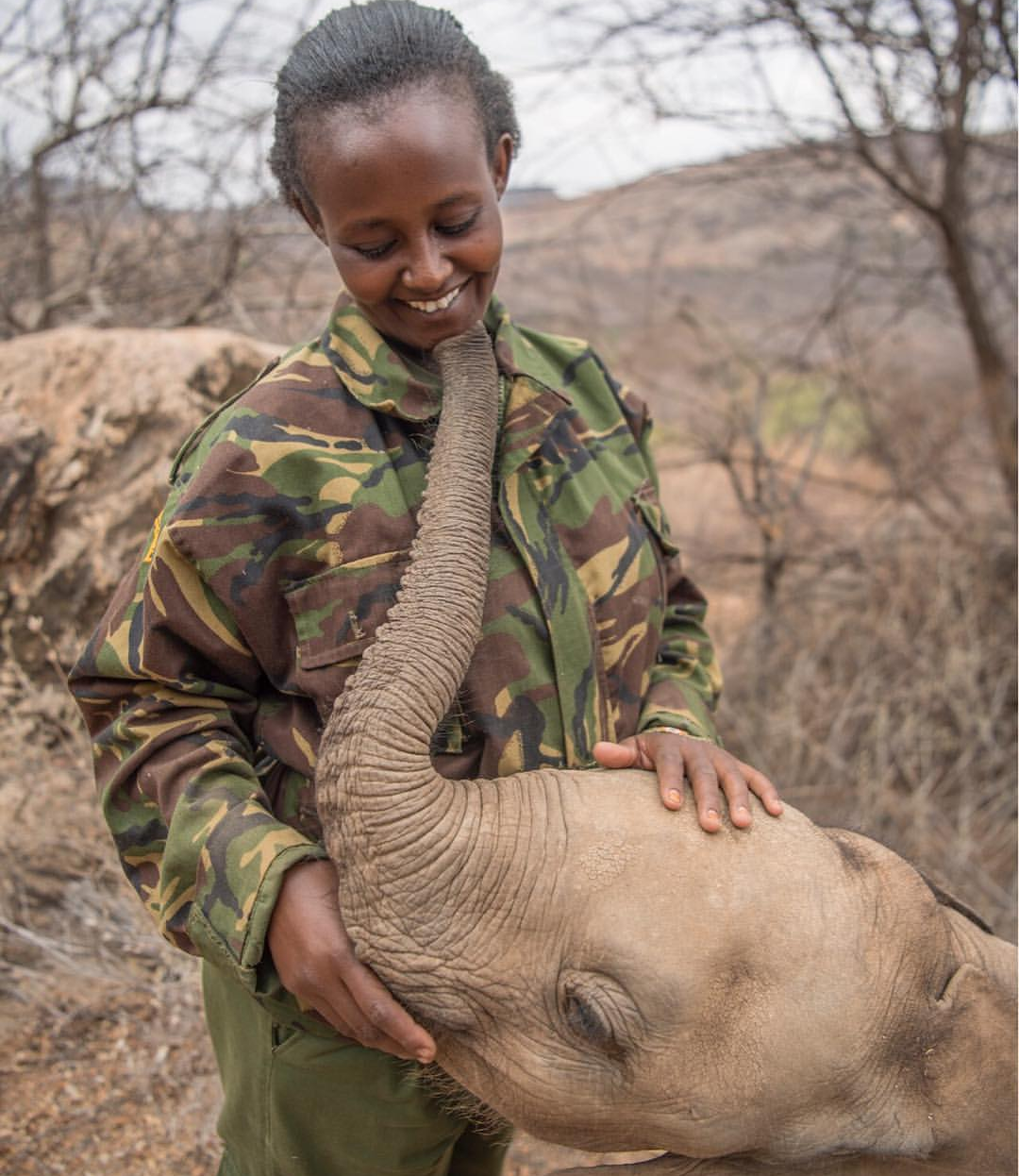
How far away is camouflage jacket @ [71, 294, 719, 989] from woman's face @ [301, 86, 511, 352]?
0.37 ft

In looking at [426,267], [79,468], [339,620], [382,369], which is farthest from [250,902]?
[79,468]

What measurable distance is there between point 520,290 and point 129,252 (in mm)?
5732

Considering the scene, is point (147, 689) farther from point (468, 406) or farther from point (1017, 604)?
point (1017, 604)

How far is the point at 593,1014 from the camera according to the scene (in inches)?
55.6

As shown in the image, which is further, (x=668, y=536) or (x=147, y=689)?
(x=668, y=536)

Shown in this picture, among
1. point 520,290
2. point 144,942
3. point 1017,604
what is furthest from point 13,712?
point 520,290

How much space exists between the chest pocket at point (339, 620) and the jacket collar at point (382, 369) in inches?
9.9

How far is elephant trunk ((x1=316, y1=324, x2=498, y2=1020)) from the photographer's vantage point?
143 cm

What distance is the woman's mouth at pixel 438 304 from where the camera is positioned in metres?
1.75

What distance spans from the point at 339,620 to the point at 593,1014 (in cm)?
64

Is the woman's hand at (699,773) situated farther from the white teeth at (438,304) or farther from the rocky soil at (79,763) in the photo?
the rocky soil at (79,763)

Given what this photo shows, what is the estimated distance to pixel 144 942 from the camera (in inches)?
132

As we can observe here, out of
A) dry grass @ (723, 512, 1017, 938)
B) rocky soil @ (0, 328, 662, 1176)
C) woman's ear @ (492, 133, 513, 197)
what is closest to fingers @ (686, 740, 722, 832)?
woman's ear @ (492, 133, 513, 197)

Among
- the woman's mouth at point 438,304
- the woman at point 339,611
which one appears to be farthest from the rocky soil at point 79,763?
the woman's mouth at point 438,304
